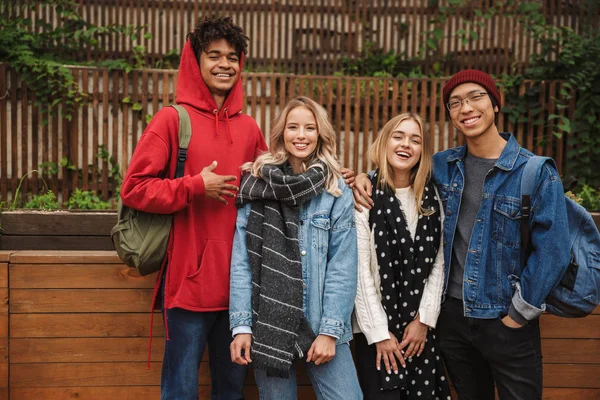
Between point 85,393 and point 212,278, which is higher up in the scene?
point 212,278

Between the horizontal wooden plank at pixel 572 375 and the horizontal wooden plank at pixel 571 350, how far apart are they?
0.11 feet

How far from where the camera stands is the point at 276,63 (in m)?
9.03

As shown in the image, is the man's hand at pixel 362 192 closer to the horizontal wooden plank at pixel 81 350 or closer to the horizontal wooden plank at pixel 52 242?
the horizontal wooden plank at pixel 81 350

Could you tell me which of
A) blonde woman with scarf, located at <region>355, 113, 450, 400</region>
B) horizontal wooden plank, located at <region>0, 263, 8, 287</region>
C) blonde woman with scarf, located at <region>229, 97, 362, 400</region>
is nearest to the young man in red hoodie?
blonde woman with scarf, located at <region>229, 97, 362, 400</region>

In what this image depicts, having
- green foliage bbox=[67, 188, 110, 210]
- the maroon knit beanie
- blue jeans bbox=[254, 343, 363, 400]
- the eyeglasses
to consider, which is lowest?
blue jeans bbox=[254, 343, 363, 400]

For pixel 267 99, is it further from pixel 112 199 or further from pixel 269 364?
pixel 269 364

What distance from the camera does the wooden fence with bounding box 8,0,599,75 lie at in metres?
8.80

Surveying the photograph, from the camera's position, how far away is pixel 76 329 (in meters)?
Answer: 3.31

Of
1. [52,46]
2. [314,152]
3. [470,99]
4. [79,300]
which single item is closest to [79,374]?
[79,300]

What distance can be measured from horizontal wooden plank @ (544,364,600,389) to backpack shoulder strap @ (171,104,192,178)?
2302mm

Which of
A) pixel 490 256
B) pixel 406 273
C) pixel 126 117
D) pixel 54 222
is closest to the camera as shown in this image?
pixel 490 256

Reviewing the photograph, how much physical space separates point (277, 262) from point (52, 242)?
1584mm

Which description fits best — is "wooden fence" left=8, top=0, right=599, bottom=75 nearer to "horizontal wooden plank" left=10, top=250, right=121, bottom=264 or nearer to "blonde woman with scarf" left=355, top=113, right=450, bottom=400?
"horizontal wooden plank" left=10, top=250, right=121, bottom=264

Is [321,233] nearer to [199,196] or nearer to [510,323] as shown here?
[199,196]
